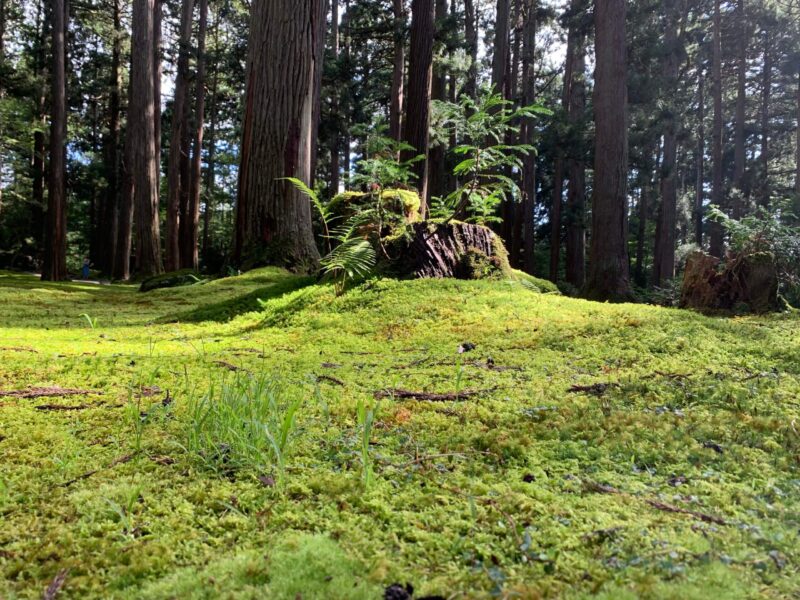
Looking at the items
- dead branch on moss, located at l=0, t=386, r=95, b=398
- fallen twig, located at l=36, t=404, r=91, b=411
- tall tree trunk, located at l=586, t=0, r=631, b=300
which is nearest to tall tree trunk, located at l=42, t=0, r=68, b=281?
tall tree trunk, located at l=586, t=0, r=631, b=300

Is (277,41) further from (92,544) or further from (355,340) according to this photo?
(92,544)

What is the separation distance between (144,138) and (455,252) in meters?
14.0

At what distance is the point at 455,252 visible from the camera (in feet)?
15.3

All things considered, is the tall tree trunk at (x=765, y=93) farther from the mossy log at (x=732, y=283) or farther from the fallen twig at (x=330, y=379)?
the fallen twig at (x=330, y=379)

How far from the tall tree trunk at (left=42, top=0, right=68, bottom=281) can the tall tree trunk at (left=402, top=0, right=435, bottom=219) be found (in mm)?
10103

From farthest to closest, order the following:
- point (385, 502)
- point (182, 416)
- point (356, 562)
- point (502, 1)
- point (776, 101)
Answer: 1. point (776, 101)
2. point (502, 1)
3. point (182, 416)
4. point (385, 502)
5. point (356, 562)

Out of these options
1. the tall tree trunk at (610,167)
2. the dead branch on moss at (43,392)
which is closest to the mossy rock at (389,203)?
the dead branch on moss at (43,392)

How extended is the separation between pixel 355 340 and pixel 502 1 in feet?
57.2

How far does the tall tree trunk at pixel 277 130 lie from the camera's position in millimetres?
6242

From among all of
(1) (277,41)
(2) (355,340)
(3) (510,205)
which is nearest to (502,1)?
(3) (510,205)

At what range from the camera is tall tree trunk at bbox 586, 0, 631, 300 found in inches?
350

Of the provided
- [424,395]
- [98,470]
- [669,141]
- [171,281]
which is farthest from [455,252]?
[669,141]

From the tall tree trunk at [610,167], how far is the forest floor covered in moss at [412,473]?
6.14 metres

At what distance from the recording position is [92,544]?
1096mm
